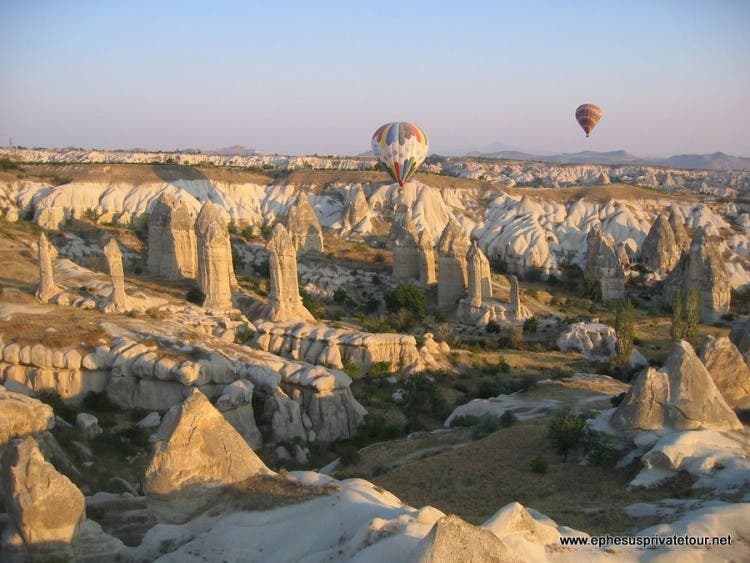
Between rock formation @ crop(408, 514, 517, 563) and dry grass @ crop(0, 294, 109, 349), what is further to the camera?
dry grass @ crop(0, 294, 109, 349)

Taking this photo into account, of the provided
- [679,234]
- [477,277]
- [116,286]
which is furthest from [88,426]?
[679,234]

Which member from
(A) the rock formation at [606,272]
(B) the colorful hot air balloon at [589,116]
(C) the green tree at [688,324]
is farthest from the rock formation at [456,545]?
(B) the colorful hot air balloon at [589,116]

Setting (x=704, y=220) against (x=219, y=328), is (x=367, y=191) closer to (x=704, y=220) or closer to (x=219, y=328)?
(x=704, y=220)

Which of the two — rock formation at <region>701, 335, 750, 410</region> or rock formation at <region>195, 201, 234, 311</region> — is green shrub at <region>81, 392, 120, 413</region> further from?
rock formation at <region>701, 335, 750, 410</region>

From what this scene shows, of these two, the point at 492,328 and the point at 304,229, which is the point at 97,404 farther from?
the point at 304,229

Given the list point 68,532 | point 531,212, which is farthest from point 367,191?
point 68,532

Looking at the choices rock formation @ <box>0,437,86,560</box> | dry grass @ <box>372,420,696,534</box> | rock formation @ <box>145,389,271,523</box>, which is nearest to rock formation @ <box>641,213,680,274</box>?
dry grass @ <box>372,420,696,534</box>
